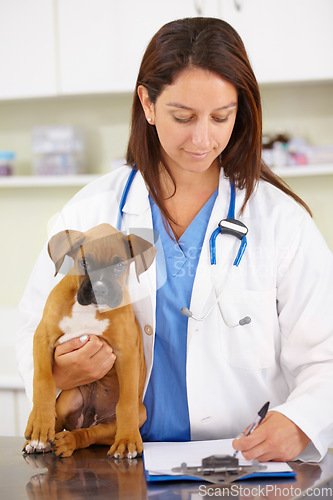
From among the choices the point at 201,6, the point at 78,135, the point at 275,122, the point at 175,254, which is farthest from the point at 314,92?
the point at 175,254

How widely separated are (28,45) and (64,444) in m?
1.73

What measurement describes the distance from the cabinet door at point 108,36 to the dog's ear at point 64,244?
4.62ft

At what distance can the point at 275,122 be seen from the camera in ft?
8.09

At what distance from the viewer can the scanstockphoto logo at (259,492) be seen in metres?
0.84

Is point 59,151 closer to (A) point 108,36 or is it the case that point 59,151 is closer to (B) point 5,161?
(B) point 5,161

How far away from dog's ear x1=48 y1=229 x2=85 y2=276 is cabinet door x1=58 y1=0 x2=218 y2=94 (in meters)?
1.41

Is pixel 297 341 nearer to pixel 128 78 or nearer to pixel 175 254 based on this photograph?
pixel 175 254

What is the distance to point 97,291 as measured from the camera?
0.89m

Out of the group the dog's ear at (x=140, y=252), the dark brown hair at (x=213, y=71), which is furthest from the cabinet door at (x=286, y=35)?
the dog's ear at (x=140, y=252)

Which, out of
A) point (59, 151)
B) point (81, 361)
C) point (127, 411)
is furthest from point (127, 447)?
point (59, 151)

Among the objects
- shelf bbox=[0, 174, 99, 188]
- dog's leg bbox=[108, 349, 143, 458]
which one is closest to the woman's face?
dog's leg bbox=[108, 349, 143, 458]

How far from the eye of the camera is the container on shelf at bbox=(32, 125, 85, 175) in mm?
2463

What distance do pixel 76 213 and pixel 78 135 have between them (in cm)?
153

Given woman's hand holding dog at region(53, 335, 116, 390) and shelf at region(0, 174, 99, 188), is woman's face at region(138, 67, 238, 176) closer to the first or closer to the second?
woman's hand holding dog at region(53, 335, 116, 390)
